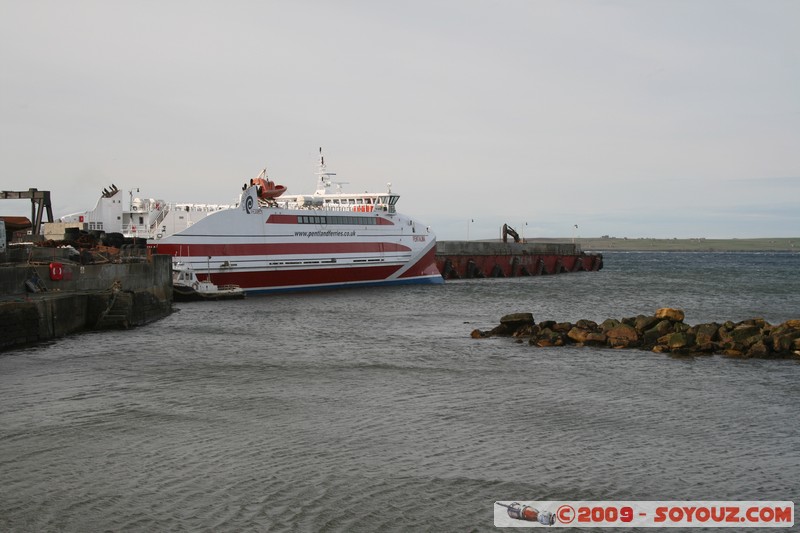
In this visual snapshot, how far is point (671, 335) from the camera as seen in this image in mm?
24734

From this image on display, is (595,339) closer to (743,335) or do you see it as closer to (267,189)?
(743,335)

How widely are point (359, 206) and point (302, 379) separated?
3558 cm

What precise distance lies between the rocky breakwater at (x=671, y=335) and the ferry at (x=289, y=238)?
2002 centimetres

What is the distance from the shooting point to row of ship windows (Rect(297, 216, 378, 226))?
48438mm

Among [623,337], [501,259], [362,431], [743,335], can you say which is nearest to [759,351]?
[743,335]

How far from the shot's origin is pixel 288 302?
42656mm

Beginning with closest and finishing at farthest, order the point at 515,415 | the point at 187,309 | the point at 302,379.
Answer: the point at 515,415 → the point at 302,379 → the point at 187,309

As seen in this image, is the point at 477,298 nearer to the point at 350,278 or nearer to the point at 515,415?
the point at 350,278

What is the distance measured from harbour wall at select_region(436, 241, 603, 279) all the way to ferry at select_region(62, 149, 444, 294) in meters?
16.5

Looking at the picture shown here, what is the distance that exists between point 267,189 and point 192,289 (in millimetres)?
8628

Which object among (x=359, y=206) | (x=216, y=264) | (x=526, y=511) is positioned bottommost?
(x=526, y=511)

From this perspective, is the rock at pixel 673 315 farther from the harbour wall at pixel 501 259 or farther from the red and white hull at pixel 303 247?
the harbour wall at pixel 501 259

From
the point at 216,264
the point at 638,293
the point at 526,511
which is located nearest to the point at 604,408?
the point at 526,511

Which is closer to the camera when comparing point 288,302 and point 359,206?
point 288,302
